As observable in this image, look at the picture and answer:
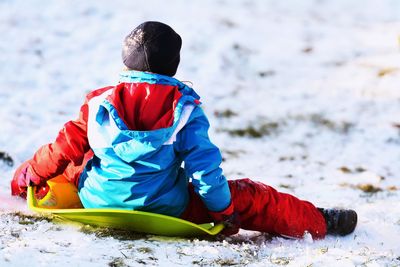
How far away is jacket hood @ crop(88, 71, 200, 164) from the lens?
3.09 metres

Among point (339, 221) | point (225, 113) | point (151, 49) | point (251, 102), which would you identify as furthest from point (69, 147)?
point (251, 102)

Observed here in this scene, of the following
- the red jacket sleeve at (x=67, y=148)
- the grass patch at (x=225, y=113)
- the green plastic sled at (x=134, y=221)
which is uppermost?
the red jacket sleeve at (x=67, y=148)

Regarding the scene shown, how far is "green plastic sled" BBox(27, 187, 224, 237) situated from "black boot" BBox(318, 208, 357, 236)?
75cm

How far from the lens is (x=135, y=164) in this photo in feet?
10.5

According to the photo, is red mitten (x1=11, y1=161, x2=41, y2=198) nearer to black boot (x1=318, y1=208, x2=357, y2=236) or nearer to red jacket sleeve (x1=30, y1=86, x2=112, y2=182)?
red jacket sleeve (x1=30, y1=86, x2=112, y2=182)

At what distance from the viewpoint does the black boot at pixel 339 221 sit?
12.2 feet

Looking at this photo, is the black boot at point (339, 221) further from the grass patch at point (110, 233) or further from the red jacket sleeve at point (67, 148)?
the red jacket sleeve at point (67, 148)

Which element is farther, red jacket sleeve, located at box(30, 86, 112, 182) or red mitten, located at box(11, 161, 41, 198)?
red mitten, located at box(11, 161, 41, 198)

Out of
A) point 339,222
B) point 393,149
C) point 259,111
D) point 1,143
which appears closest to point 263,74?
point 259,111

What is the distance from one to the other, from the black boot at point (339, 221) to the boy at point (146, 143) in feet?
2.15

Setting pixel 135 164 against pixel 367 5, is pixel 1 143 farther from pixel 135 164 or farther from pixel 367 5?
pixel 367 5

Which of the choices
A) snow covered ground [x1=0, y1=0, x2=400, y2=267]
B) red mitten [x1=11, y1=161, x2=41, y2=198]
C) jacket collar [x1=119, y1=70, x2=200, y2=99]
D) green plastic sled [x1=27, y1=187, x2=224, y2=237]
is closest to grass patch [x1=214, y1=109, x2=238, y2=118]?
snow covered ground [x1=0, y1=0, x2=400, y2=267]

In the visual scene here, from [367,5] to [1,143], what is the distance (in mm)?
7596

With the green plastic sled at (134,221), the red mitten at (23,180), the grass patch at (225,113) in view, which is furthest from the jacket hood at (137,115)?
the grass patch at (225,113)
